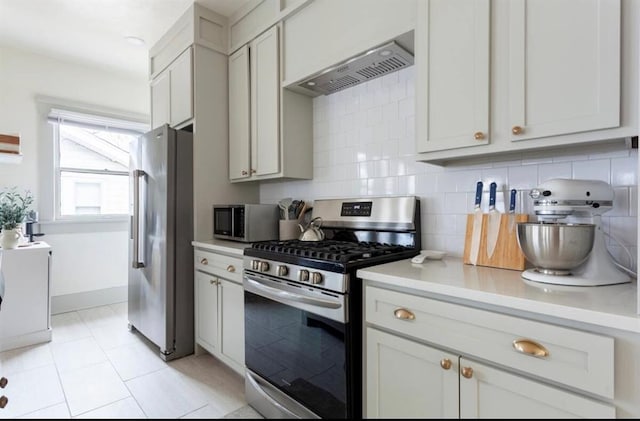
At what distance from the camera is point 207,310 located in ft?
7.89

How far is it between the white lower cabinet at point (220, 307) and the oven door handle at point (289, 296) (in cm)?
28

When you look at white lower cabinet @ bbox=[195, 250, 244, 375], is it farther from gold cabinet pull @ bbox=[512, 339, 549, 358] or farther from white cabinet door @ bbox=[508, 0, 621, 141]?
white cabinet door @ bbox=[508, 0, 621, 141]

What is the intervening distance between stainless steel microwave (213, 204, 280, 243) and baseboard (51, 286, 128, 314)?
2235mm

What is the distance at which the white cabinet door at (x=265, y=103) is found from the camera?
7.68ft

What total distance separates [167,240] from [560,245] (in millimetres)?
2387

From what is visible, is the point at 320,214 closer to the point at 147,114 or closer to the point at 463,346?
the point at 463,346

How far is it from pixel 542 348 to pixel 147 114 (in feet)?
14.9

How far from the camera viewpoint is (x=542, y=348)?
912 millimetres

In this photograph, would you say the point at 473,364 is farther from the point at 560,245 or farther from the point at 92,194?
the point at 92,194

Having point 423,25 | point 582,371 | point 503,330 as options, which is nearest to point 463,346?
point 503,330

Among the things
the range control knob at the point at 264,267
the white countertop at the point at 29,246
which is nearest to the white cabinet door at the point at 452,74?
the range control knob at the point at 264,267

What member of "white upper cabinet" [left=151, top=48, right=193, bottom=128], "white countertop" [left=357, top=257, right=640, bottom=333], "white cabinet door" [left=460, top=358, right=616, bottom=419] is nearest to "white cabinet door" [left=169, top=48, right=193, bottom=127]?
"white upper cabinet" [left=151, top=48, right=193, bottom=128]

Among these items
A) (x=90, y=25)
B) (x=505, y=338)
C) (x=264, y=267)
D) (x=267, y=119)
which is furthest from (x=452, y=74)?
(x=90, y=25)

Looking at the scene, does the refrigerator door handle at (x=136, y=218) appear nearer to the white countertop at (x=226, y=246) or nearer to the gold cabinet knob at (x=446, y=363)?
the white countertop at (x=226, y=246)
